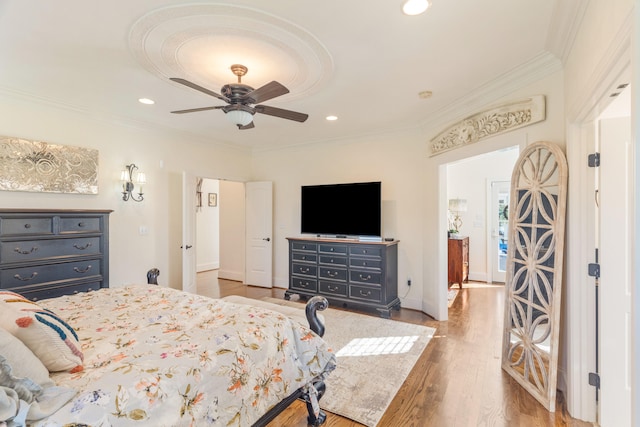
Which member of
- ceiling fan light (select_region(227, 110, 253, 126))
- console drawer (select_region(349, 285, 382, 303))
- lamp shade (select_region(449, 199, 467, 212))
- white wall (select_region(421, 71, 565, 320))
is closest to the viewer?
ceiling fan light (select_region(227, 110, 253, 126))

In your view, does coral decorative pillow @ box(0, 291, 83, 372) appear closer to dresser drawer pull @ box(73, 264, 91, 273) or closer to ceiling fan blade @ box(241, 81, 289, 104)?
ceiling fan blade @ box(241, 81, 289, 104)

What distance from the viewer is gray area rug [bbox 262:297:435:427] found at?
219 cm

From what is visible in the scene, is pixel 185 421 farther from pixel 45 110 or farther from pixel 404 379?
pixel 45 110

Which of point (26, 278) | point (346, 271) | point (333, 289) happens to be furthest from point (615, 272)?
point (26, 278)

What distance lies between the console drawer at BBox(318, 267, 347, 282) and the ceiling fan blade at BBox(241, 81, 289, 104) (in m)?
2.77

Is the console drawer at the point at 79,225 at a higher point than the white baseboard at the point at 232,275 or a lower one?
higher

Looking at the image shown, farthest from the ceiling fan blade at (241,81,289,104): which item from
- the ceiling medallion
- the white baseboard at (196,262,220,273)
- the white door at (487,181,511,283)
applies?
the white baseboard at (196,262,220,273)

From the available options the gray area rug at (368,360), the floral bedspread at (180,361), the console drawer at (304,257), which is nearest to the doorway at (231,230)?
the console drawer at (304,257)

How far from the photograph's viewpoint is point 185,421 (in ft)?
3.92

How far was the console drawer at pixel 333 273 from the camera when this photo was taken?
4.39 m

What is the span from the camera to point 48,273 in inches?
114

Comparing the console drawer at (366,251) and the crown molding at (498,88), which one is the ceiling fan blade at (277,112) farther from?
the console drawer at (366,251)

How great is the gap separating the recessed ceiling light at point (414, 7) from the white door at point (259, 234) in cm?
405

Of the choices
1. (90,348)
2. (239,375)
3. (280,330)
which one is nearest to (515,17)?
(280,330)
